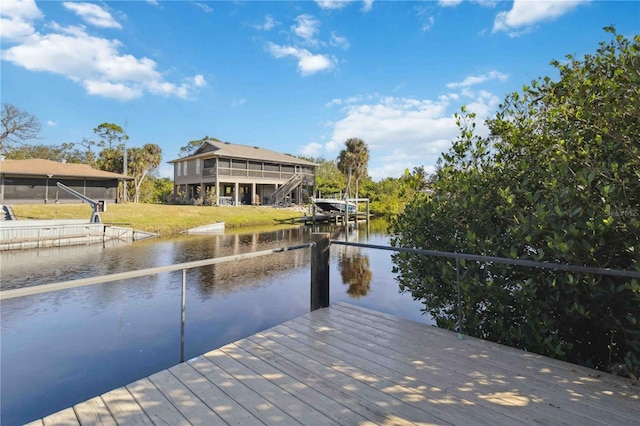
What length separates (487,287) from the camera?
283cm

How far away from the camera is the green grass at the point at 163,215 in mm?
18828

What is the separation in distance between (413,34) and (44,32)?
19.6 metres

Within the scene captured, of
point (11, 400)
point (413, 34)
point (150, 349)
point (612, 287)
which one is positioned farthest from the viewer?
point (413, 34)

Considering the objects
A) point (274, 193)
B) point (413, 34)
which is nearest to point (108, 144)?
point (274, 193)

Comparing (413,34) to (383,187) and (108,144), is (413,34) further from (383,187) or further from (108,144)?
(108,144)

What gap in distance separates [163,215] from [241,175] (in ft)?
32.7

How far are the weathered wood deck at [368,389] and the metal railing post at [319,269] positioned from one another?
880 millimetres

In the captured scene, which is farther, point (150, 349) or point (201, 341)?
point (201, 341)

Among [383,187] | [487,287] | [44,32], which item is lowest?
[487,287]

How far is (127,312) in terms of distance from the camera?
22.1ft

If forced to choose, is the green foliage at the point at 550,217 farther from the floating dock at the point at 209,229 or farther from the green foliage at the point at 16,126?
the green foliage at the point at 16,126

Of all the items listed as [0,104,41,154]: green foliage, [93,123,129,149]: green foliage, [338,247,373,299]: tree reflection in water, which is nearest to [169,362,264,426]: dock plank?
[338,247,373,299]: tree reflection in water

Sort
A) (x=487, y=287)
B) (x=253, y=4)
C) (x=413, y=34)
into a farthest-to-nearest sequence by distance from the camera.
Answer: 1. (x=253, y=4)
2. (x=413, y=34)
3. (x=487, y=287)

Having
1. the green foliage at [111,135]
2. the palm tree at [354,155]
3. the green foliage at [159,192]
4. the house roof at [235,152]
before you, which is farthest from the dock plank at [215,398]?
the green foliage at [111,135]
